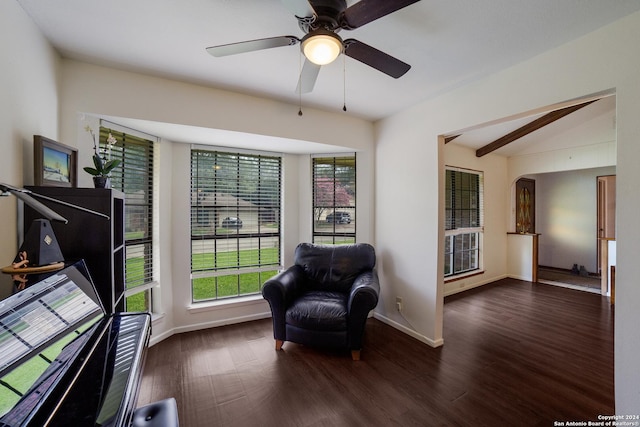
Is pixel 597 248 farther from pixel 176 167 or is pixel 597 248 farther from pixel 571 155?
pixel 176 167

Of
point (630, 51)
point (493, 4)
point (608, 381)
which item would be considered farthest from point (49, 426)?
point (608, 381)

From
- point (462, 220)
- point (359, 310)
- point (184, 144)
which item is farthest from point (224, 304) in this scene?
point (462, 220)

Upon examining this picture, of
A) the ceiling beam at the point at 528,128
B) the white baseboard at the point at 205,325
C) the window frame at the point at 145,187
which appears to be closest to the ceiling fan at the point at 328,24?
the window frame at the point at 145,187

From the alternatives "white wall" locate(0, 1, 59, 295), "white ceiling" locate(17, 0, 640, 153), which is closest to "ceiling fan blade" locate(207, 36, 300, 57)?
"white ceiling" locate(17, 0, 640, 153)

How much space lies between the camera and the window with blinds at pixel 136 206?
246 centimetres

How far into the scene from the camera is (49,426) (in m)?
0.64

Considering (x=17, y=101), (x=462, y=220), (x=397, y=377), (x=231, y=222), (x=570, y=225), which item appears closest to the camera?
(x=17, y=101)

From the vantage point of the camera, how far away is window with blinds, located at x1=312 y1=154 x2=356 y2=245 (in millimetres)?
3553

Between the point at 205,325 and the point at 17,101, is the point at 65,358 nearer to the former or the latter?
the point at 17,101

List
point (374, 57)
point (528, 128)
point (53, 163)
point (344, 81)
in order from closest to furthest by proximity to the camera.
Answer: point (374, 57) < point (53, 163) < point (344, 81) < point (528, 128)

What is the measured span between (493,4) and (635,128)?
110 cm

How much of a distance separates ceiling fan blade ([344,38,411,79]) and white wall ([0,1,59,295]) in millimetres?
1791

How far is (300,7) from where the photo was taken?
1.20m

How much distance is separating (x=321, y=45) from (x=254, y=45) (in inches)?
16.5
